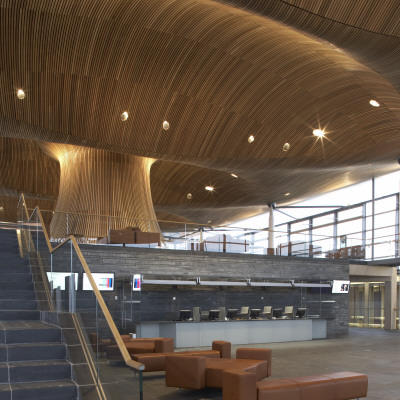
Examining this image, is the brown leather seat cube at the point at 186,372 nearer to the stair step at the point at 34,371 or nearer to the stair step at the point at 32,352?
the stair step at the point at 32,352

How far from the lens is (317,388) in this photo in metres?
7.07

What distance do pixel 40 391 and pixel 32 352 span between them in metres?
0.68

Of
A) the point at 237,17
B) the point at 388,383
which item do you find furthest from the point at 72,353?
the point at 237,17

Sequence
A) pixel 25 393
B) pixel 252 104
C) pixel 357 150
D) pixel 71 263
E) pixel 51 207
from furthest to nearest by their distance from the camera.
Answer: pixel 51 207, pixel 357 150, pixel 252 104, pixel 71 263, pixel 25 393


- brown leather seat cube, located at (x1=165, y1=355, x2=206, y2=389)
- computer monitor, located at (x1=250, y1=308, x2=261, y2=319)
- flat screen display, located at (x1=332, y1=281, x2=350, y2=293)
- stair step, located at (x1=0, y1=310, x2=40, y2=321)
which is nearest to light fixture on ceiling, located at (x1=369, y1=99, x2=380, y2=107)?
computer monitor, located at (x1=250, y1=308, x2=261, y2=319)

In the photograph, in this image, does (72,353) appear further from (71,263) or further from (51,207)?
(51,207)

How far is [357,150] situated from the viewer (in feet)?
58.6

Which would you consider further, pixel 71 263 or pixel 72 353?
pixel 71 263

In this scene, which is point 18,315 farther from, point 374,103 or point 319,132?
point 319,132

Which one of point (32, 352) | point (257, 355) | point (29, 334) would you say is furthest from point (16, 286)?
point (257, 355)

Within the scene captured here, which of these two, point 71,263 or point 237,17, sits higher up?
point 237,17

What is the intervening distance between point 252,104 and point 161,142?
9.59 ft

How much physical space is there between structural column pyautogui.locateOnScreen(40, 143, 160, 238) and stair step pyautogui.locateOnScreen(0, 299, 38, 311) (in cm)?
989

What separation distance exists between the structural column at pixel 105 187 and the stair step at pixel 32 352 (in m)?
11.3
